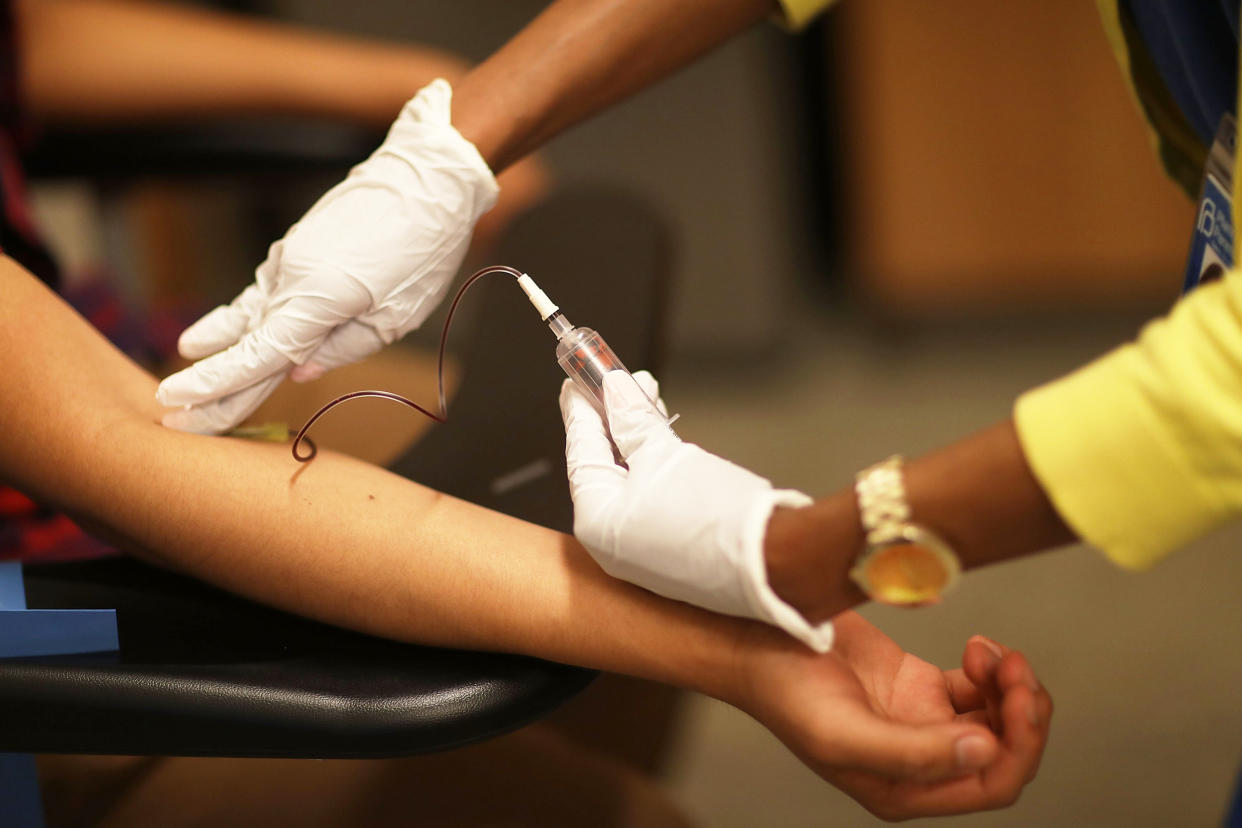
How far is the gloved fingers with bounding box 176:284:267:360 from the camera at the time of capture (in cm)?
71

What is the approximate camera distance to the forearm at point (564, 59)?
766 millimetres

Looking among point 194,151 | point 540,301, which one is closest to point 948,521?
point 540,301

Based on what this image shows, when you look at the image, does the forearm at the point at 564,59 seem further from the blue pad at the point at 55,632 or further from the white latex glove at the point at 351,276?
the blue pad at the point at 55,632

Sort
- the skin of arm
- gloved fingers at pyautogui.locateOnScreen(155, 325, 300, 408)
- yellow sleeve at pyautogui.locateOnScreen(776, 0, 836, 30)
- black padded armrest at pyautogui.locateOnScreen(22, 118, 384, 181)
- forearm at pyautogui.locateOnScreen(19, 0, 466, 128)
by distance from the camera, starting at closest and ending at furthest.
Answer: the skin of arm
gloved fingers at pyautogui.locateOnScreen(155, 325, 300, 408)
yellow sleeve at pyautogui.locateOnScreen(776, 0, 836, 30)
black padded armrest at pyautogui.locateOnScreen(22, 118, 384, 181)
forearm at pyautogui.locateOnScreen(19, 0, 466, 128)

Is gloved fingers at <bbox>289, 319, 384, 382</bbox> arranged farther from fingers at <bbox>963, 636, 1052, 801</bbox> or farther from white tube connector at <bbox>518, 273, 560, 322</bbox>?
fingers at <bbox>963, 636, 1052, 801</bbox>

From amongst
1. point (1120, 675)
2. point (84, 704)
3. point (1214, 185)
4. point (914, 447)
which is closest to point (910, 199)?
point (914, 447)

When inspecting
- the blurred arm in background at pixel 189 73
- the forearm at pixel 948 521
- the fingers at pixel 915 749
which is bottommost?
the fingers at pixel 915 749

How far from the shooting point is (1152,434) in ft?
1.40

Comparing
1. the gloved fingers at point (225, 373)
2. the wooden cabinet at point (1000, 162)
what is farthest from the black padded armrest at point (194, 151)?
the wooden cabinet at point (1000, 162)

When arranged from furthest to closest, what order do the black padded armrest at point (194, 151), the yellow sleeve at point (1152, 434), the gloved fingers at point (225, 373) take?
the black padded armrest at point (194, 151) → the gloved fingers at point (225, 373) → the yellow sleeve at point (1152, 434)

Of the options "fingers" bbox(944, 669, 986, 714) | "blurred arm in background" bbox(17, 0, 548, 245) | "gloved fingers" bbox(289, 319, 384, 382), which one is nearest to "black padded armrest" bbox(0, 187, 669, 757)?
"gloved fingers" bbox(289, 319, 384, 382)

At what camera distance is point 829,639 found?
52 cm

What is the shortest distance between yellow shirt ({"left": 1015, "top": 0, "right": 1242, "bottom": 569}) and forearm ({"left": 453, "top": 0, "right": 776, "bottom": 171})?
0.47 m

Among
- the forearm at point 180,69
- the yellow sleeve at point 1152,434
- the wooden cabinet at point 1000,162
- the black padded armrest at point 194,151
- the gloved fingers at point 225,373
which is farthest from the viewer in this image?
the wooden cabinet at point 1000,162
